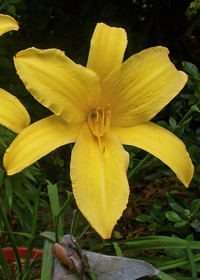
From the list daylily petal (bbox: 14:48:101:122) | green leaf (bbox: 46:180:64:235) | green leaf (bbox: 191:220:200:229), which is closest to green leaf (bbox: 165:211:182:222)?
green leaf (bbox: 191:220:200:229)

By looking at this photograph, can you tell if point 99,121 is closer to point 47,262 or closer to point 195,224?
point 47,262

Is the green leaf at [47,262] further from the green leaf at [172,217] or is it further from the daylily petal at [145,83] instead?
the green leaf at [172,217]

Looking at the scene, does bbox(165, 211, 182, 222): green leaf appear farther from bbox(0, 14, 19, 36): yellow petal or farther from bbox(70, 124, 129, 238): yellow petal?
bbox(0, 14, 19, 36): yellow petal

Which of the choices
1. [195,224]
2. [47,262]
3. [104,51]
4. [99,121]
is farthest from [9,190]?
[195,224]

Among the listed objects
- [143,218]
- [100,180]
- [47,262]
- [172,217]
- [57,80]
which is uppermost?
[57,80]

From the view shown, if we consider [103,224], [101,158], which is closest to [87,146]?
[101,158]
